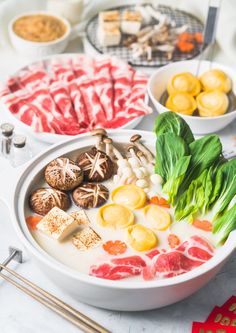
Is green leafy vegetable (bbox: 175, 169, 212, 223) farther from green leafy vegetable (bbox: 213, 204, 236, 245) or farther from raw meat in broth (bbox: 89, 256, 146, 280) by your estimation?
raw meat in broth (bbox: 89, 256, 146, 280)

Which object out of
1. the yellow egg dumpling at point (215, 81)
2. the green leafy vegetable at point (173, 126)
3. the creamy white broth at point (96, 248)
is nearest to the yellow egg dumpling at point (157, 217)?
the creamy white broth at point (96, 248)

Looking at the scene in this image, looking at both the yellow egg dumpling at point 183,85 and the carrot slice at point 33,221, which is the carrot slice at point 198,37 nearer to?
the yellow egg dumpling at point 183,85

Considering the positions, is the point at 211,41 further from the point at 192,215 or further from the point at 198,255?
the point at 198,255

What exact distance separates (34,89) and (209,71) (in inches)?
25.8

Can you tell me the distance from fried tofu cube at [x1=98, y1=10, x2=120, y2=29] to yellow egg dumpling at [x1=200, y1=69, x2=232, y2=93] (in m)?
0.51

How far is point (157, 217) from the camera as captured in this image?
→ 4.24ft

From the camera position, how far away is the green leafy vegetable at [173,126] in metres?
1.42

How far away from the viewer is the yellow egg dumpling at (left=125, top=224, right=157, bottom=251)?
47.9 inches

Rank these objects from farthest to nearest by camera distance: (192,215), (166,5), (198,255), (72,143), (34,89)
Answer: (166,5)
(34,89)
(72,143)
(192,215)
(198,255)

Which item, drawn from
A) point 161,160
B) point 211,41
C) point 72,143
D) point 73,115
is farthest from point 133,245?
point 211,41

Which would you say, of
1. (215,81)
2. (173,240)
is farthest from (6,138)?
(215,81)

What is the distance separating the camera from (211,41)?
1.94 meters

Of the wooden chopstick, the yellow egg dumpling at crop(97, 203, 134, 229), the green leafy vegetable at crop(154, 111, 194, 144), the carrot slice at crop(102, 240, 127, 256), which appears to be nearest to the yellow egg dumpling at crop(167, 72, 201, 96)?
the green leafy vegetable at crop(154, 111, 194, 144)

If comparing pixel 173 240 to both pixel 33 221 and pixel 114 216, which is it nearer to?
pixel 114 216
